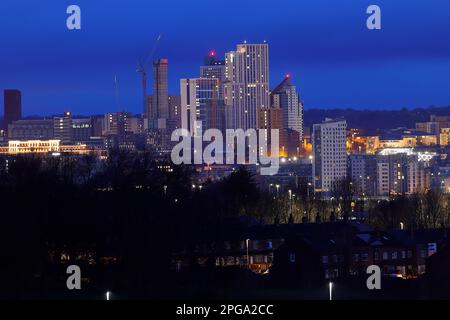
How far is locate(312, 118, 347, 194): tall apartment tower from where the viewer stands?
66812 mm

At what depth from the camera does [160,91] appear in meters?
85.6

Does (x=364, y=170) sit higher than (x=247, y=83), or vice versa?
(x=247, y=83)

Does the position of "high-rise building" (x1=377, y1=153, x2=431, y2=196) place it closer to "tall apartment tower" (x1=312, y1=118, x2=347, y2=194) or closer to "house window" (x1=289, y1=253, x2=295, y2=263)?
"tall apartment tower" (x1=312, y1=118, x2=347, y2=194)

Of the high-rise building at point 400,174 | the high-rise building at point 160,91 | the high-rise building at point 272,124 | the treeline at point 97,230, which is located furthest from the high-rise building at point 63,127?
the treeline at point 97,230

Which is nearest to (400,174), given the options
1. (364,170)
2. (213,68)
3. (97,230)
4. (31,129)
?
(364,170)

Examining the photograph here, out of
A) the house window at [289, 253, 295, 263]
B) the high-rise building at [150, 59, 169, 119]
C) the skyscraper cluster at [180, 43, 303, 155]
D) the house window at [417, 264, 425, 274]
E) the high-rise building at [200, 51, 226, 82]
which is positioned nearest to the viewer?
the house window at [289, 253, 295, 263]

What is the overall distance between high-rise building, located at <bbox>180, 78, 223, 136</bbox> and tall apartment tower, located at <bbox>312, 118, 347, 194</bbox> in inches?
245

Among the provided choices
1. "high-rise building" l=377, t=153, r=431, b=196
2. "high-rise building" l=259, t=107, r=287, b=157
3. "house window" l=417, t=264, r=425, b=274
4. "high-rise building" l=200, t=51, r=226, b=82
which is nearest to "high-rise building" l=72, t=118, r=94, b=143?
"high-rise building" l=200, t=51, r=226, b=82

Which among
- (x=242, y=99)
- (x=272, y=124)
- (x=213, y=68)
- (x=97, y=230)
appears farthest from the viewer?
(x=213, y=68)

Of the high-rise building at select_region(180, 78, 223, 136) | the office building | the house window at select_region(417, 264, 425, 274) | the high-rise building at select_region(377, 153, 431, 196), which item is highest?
the high-rise building at select_region(180, 78, 223, 136)

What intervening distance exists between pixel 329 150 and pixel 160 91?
16015 millimetres

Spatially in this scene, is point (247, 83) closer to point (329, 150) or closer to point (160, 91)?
point (160, 91)
